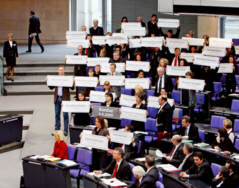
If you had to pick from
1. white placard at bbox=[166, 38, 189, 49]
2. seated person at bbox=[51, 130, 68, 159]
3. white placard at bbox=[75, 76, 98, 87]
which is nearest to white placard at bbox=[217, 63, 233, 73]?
white placard at bbox=[166, 38, 189, 49]

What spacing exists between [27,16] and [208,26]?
9703mm

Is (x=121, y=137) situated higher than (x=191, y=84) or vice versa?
(x=191, y=84)

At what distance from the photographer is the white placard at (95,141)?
10398 millimetres

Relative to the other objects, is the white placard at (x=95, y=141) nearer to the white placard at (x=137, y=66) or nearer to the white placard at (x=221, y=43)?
the white placard at (x=137, y=66)

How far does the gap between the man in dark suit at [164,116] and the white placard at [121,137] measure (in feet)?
6.20

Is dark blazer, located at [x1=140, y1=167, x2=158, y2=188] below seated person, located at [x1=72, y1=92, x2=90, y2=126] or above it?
below

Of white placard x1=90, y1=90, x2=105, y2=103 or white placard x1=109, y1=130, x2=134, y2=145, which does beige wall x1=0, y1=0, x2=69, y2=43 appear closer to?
white placard x1=90, y1=90, x2=105, y2=103

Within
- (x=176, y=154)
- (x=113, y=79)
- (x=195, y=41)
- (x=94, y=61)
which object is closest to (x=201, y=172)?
(x=176, y=154)

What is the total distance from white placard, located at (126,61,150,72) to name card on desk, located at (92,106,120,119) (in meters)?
2.89

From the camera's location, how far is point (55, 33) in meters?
26.5

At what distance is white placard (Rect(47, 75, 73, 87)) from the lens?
43.8ft

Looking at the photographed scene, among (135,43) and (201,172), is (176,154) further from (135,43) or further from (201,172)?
(135,43)

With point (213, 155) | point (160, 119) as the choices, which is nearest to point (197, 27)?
point (160, 119)

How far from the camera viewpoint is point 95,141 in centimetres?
1054
